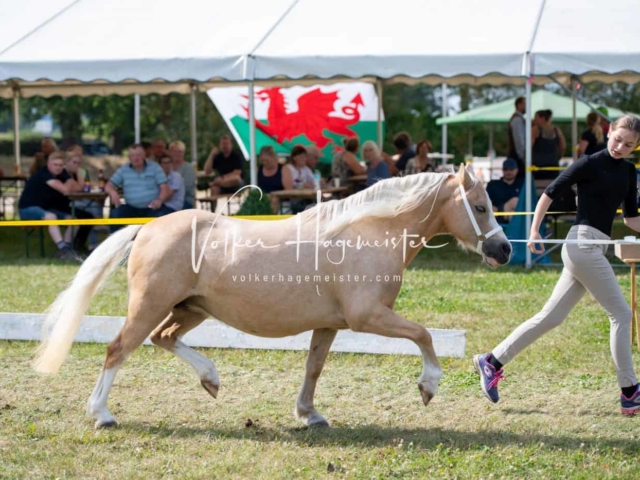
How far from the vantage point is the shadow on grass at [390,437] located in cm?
455

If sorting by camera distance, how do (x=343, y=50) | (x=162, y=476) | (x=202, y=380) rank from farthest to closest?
(x=343, y=50), (x=202, y=380), (x=162, y=476)

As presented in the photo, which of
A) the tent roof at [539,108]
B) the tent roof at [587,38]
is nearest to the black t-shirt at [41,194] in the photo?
the tent roof at [587,38]

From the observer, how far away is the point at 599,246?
503 cm

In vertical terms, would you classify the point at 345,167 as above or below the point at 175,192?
above

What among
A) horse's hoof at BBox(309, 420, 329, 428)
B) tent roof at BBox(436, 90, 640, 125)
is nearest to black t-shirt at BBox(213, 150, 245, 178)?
tent roof at BBox(436, 90, 640, 125)

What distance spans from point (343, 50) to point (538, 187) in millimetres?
3767

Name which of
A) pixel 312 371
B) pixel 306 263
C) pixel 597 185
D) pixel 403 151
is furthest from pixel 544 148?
pixel 306 263

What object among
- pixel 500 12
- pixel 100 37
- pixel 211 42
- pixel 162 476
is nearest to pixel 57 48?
pixel 100 37

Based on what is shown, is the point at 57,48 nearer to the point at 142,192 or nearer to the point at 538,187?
the point at 142,192

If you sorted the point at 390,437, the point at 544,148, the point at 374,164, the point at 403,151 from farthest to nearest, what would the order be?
the point at 403,151 → the point at 544,148 → the point at 374,164 → the point at 390,437

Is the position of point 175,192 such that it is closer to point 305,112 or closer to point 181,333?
point 305,112

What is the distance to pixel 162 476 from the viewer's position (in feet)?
13.4

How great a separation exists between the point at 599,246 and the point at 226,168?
38.6 ft

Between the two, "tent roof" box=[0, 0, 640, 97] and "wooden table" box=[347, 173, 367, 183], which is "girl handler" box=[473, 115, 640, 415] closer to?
"tent roof" box=[0, 0, 640, 97]
